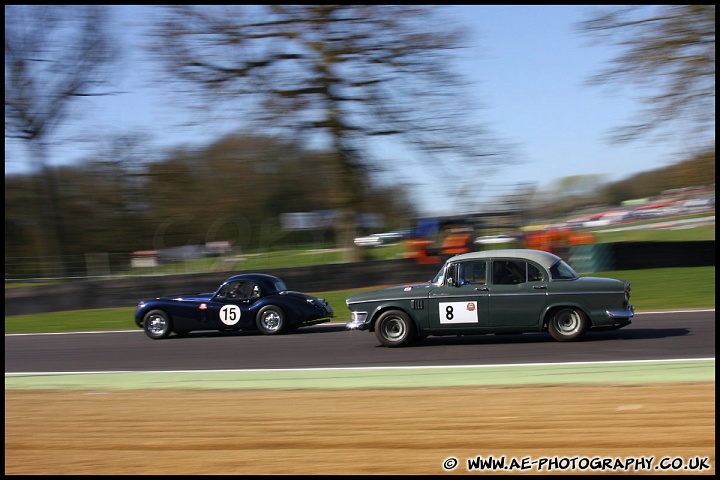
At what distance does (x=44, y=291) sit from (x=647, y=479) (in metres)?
18.2

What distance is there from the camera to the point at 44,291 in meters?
20.0

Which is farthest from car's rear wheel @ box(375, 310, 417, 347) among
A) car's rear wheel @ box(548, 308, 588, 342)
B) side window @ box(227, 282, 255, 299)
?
side window @ box(227, 282, 255, 299)

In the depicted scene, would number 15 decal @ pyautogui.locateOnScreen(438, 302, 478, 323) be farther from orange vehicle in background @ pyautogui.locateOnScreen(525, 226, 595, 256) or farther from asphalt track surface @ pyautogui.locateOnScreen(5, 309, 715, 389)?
orange vehicle in background @ pyautogui.locateOnScreen(525, 226, 595, 256)

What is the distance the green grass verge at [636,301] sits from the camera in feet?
48.6

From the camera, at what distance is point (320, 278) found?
20344mm

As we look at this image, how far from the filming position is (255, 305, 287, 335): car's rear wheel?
12898mm

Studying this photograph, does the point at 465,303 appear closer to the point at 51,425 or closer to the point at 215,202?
the point at 51,425

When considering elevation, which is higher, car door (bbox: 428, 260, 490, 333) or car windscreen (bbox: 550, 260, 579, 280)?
car windscreen (bbox: 550, 260, 579, 280)

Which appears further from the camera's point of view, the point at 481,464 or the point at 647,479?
the point at 481,464

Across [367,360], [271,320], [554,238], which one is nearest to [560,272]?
[367,360]

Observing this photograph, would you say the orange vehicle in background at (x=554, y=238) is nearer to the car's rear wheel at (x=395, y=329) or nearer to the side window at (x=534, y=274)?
the side window at (x=534, y=274)

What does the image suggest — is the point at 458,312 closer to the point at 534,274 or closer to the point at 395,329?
the point at 395,329

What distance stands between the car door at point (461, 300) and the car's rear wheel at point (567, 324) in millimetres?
877

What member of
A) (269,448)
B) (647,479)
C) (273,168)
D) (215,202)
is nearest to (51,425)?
(269,448)
